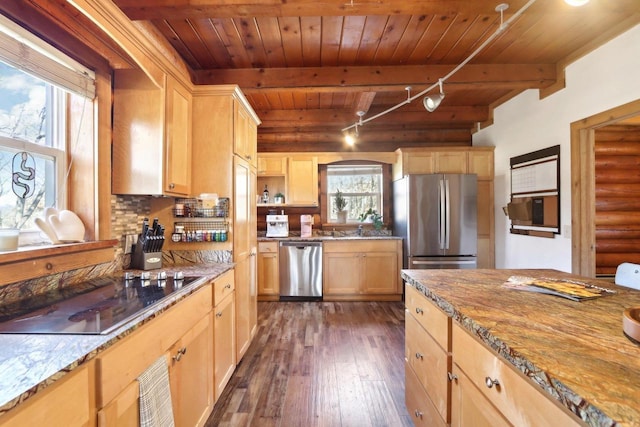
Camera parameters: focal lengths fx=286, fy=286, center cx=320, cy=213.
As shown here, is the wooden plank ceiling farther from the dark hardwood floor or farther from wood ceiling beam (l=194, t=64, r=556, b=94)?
the dark hardwood floor

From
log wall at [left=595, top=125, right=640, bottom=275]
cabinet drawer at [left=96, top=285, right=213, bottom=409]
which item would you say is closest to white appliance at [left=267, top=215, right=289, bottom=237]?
cabinet drawer at [left=96, top=285, right=213, bottom=409]

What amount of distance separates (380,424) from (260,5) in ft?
8.40

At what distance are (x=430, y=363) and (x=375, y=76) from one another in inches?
94.0

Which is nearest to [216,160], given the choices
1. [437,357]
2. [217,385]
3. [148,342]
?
[148,342]

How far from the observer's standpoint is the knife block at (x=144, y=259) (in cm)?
189

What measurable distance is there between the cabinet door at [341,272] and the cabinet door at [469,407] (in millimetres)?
2789

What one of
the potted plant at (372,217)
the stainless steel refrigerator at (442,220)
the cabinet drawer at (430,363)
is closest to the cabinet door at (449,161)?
the stainless steel refrigerator at (442,220)

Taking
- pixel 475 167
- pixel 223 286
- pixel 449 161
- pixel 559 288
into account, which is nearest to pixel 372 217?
pixel 449 161

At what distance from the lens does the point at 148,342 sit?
3.56 feet

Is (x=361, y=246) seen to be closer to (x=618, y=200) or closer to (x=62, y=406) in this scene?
(x=618, y=200)

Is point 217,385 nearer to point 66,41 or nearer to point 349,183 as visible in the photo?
point 66,41

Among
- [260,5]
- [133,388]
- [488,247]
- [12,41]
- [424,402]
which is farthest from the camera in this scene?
[488,247]

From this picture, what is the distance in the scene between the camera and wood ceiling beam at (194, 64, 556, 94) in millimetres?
2664

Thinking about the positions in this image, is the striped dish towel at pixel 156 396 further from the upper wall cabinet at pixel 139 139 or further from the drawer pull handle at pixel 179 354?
the upper wall cabinet at pixel 139 139
